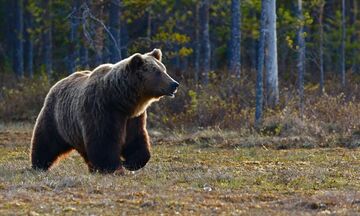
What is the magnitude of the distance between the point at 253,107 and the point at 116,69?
11.2m

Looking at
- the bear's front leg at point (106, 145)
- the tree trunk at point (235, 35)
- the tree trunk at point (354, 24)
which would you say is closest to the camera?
the bear's front leg at point (106, 145)

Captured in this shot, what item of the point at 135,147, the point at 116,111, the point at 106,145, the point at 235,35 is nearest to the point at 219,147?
the point at 135,147

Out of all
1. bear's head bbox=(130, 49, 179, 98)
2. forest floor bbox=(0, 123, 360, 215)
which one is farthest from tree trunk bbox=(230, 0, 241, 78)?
bear's head bbox=(130, 49, 179, 98)

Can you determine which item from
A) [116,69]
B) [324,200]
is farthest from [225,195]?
[116,69]

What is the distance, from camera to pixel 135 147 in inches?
489

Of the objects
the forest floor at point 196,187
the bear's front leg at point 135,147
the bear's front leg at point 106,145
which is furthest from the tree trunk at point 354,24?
the bear's front leg at point 106,145

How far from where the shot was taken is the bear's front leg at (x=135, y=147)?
12383 millimetres

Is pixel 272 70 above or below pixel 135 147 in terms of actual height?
below

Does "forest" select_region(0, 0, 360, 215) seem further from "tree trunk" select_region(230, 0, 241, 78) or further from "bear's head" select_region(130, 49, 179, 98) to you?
"bear's head" select_region(130, 49, 179, 98)

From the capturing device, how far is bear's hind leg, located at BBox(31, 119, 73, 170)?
13.3 metres

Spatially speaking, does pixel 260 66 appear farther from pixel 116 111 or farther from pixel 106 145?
pixel 106 145

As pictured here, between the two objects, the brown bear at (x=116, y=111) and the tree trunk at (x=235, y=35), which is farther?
the tree trunk at (x=235, y=35)

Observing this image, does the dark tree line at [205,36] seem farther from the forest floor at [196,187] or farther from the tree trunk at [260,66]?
the forest floor at [196,187]

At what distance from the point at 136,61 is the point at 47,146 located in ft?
6.64
